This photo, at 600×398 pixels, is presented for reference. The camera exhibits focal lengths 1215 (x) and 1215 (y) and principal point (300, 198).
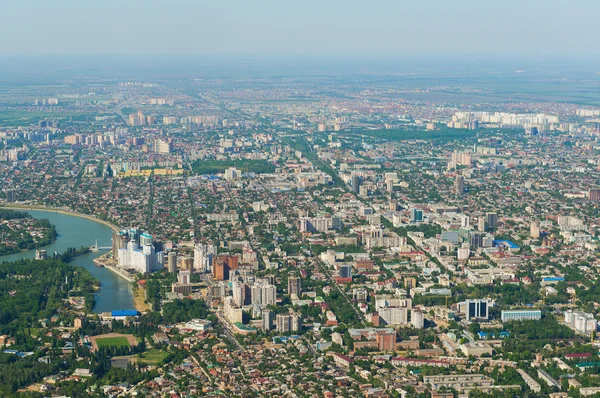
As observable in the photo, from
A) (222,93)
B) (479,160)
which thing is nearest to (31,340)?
(479,160)

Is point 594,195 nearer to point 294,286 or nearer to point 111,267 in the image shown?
point 294,286

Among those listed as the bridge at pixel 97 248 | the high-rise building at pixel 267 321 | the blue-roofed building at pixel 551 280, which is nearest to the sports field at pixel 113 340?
the high-rise building at pixel 267 321

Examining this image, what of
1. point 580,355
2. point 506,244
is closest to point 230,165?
point 506,244

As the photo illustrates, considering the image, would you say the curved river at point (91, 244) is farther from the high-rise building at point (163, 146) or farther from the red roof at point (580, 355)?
the high-rise building at point (163, 146)

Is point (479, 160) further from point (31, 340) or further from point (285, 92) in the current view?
point (285, 92)

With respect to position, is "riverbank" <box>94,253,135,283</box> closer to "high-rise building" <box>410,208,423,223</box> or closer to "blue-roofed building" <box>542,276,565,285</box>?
"blue-roofed building" <box>542,276,565,285</box>

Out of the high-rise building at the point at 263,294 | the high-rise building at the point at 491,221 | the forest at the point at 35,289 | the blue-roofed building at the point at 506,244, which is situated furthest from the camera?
the high-rise building at the point at 491,221
